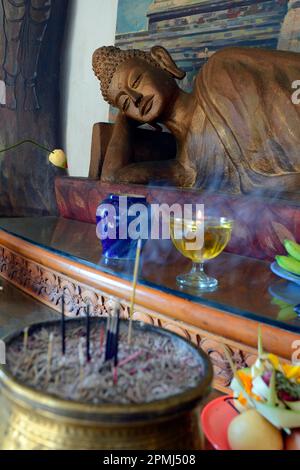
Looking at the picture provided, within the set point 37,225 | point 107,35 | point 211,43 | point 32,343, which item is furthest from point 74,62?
point 32,343

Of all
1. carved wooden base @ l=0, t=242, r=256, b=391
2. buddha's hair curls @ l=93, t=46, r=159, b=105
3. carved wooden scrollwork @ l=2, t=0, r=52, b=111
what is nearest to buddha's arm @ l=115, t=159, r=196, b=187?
buddha's hair curls @ l=93, t=46, r=159, b=105

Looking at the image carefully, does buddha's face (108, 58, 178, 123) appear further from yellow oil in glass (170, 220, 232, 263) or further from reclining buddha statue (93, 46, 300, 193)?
yellow oil in glass (170, 220, 232, 263)

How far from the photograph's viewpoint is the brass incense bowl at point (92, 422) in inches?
10.9

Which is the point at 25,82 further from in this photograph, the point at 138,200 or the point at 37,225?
the point at 138,200

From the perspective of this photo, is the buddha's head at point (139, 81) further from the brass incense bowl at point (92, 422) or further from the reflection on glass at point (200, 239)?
the brass incense bowl at point (92, 422)

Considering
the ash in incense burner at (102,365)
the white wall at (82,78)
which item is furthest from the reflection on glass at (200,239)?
the white wall at (82,78)

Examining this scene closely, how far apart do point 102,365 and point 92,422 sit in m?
0.07

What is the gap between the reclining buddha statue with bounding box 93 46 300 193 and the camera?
1395mm

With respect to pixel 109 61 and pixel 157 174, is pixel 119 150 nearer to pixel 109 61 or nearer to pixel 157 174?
pixel 157 174

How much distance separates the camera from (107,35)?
2.41 m

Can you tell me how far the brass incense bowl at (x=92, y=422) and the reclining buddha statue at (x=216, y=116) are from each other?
1105mm

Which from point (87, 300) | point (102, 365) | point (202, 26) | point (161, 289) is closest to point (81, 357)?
point (102, 365)

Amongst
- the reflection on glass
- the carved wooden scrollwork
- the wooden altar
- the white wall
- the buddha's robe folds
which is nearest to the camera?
the wooden altar

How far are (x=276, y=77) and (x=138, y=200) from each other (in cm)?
68
